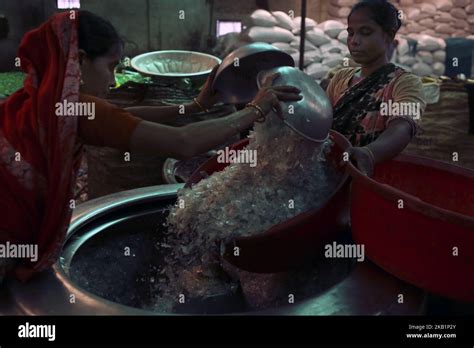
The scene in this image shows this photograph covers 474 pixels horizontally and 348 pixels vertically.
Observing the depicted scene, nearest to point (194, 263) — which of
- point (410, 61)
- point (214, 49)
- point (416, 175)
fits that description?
point (416, 175)

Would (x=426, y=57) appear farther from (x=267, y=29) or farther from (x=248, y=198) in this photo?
(x=248, y=198)

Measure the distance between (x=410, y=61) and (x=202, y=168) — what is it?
4.49 m

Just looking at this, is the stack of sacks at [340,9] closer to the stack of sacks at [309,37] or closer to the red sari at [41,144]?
the stack of sacks at [309,37]

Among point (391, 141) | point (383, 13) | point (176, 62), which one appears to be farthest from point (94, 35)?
point (176, 62)

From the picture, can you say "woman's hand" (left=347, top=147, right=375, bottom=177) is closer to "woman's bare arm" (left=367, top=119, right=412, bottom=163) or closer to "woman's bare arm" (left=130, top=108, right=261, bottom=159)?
"woman's bare arm" (left=367, top=119, right=412, bottom=163)

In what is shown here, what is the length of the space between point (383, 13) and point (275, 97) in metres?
0.70

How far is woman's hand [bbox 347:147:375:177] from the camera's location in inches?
54.7

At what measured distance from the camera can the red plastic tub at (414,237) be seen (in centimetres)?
115

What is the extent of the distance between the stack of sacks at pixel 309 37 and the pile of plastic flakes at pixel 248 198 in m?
4.25

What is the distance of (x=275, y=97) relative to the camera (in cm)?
139

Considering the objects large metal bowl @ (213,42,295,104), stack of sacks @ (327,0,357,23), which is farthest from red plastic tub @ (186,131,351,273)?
stack of sacks @ (327,0,357,23)

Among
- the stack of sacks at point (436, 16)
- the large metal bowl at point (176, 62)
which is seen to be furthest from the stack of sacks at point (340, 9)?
the large metal bowl at point (176, 62)

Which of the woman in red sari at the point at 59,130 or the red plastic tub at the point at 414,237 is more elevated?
the woman in red sari at the point at 59,130

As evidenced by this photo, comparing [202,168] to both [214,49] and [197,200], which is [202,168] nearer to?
[197,200]
